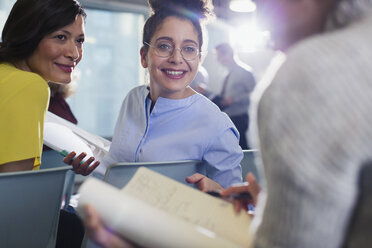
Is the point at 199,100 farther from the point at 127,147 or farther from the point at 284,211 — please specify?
the point at 284,211

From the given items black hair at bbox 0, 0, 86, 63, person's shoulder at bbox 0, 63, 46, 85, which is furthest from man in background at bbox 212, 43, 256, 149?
person's shoulder at bbox 0, 63, 46, 85

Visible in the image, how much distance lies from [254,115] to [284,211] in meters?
0.16

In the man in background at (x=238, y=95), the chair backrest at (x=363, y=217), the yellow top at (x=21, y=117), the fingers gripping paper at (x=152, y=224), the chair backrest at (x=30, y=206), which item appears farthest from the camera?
the man in background at (x=238, y=95)

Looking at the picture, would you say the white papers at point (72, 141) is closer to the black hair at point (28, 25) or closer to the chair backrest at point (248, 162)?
the black hair at point (28, 25)

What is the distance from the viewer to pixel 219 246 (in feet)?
2.24

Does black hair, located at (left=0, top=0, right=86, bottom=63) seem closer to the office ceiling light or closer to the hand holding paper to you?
the hand holding paper

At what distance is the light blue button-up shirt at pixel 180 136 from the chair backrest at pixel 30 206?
40 centimetres

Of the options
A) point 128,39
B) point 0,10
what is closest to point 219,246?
point 0,10

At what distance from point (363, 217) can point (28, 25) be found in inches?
64.1

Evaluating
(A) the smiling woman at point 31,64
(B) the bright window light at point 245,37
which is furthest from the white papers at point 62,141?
(B) the bright window light at point 245,37

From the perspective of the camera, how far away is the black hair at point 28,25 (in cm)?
174

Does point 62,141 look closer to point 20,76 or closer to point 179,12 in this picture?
point 20,76

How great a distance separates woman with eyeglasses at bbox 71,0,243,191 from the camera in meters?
1.50

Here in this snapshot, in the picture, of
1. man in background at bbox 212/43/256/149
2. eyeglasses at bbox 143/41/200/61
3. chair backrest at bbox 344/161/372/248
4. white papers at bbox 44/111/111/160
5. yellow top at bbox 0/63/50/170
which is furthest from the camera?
man in background at bbox 212/43/256/149
